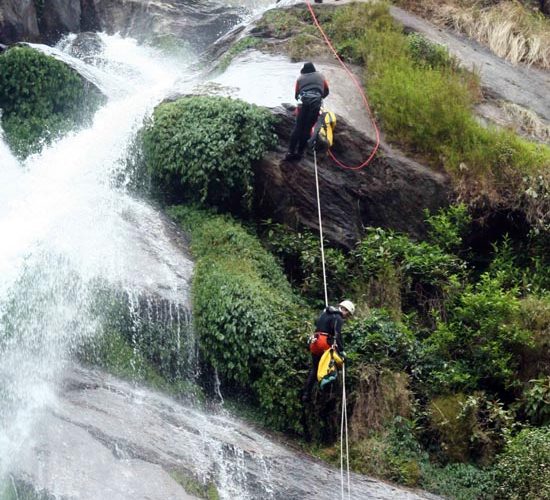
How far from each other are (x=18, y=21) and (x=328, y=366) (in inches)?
451

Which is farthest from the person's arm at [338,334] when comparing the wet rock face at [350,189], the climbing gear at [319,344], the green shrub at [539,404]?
the wet rock face at [350,189]

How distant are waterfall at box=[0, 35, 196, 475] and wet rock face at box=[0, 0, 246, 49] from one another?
489cm

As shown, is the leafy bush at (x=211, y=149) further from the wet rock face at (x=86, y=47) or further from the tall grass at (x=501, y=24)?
the wet rock face at (x=86, y=47)

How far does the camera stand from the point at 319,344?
9.94 m

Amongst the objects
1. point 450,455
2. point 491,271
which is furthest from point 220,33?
point 450,455

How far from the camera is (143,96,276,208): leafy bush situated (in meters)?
12.9

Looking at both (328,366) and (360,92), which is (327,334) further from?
(360,92)

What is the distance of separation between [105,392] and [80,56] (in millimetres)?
11281

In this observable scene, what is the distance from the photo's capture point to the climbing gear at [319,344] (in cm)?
992

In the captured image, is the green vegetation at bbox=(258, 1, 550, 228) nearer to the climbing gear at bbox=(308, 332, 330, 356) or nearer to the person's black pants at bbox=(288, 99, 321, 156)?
the person's black pants at bbox=(288, 99, 321, 156)

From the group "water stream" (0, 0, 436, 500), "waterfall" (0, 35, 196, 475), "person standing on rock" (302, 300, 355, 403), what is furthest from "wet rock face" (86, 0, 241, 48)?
"person standing on rock" (302, 300, 355, 403)

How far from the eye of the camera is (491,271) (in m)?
12.7

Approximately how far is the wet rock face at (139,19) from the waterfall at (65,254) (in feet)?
16.1

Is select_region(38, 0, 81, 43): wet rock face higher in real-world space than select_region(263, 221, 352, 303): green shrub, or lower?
higher
